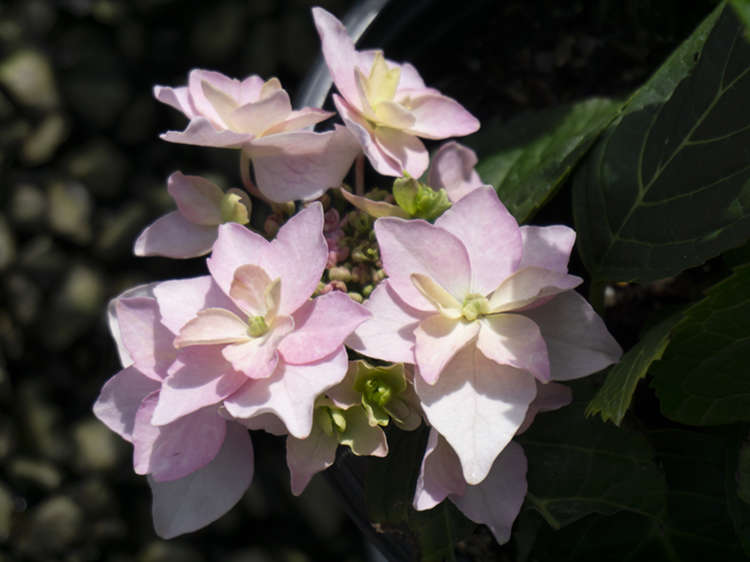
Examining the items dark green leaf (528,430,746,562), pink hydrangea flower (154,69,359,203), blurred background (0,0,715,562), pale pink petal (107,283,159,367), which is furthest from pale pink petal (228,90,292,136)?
blurred background (0,0,715,562)

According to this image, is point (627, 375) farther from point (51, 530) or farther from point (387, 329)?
point (51, 530)

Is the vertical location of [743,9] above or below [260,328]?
above

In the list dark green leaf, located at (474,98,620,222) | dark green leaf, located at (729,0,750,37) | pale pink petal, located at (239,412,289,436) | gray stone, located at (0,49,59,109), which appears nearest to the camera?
dark green leaf, located at (729,0,750,37)

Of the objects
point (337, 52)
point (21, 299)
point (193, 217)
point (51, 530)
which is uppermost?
point (337, 52)

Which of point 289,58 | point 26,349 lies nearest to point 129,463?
point 26,349

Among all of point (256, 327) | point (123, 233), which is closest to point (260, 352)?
point (256, 327)

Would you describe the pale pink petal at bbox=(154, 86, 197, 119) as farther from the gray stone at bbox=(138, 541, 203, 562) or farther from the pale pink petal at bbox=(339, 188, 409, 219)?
the gray stone at bbox=(138, 541, 203, 562)

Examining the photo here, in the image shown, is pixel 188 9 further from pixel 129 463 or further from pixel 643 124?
pixel 643 124
